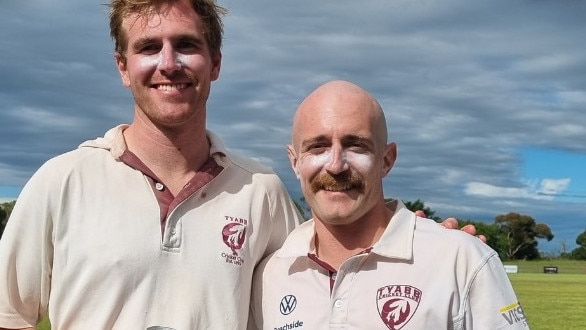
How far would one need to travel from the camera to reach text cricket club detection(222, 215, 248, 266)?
4711 mm

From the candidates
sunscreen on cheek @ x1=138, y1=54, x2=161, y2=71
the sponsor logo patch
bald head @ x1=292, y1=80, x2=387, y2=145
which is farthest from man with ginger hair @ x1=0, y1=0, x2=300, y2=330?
the sponsor logo patch

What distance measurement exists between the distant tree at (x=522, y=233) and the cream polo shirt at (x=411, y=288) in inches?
5462

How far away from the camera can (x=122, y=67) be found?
16.1ft

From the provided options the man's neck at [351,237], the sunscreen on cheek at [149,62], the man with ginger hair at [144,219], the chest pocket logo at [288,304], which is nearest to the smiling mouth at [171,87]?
the man with ginger hair at [144,219]

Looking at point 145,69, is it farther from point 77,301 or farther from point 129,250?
point 77,301

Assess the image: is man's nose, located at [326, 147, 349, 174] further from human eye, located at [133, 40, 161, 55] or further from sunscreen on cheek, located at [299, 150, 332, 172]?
human eye, located at [133, 40, 161, 55]

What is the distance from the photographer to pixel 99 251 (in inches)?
178

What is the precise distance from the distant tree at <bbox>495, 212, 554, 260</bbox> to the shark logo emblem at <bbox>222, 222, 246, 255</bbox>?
13847cm

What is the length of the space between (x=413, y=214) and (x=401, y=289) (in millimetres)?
493

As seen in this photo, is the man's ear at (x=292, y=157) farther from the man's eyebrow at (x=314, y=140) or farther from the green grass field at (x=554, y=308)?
the green grass field at (x=554, y=308)

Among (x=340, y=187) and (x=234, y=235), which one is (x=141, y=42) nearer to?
(x=234, y=235)

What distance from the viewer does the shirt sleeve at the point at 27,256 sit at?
Answer: 4562mm

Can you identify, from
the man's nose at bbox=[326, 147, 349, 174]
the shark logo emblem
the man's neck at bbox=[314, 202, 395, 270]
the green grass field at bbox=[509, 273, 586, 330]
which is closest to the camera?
the man's nose at bbox=[326, 147, 349, 174]

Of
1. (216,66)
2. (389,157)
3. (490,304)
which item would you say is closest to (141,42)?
(216,66)
